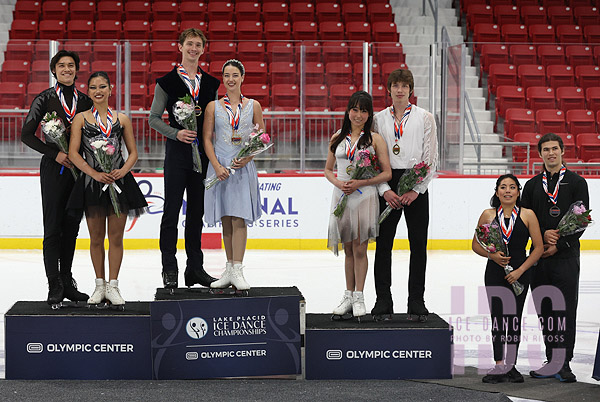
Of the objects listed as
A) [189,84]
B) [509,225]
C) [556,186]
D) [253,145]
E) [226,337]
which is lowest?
[226,337]

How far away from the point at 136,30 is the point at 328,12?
11.4 feet

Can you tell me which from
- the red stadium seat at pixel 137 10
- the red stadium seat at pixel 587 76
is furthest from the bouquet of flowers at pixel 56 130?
the red stadium seat at pixel 137 10

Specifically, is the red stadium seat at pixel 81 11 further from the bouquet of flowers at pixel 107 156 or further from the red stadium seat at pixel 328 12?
the bouquet of flowers at pixel 107 156

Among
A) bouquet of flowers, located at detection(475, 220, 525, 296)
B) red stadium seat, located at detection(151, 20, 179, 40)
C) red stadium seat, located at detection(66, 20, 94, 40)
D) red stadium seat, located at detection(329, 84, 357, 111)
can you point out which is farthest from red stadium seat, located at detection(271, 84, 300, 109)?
bouquet of flowers, located at detection(475, 220, 525, 296)

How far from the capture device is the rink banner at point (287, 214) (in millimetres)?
11453

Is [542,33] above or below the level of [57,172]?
above

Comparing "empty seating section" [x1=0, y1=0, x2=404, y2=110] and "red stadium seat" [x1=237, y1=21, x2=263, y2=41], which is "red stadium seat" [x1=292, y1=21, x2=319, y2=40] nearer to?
"empty seating section" [x1=0, y1=0, x2=404, y2=110]

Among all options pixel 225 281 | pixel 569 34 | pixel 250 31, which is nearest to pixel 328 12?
pixel 250 31

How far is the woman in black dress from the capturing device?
5125 millimetres

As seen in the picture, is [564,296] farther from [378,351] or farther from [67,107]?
[67,107]

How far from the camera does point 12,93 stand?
11.5 m

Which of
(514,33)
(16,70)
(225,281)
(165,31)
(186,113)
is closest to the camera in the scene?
(186,113)

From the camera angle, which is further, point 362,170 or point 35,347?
point 362,170

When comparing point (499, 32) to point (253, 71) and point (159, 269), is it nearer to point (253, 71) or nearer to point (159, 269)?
point (253, 71)
